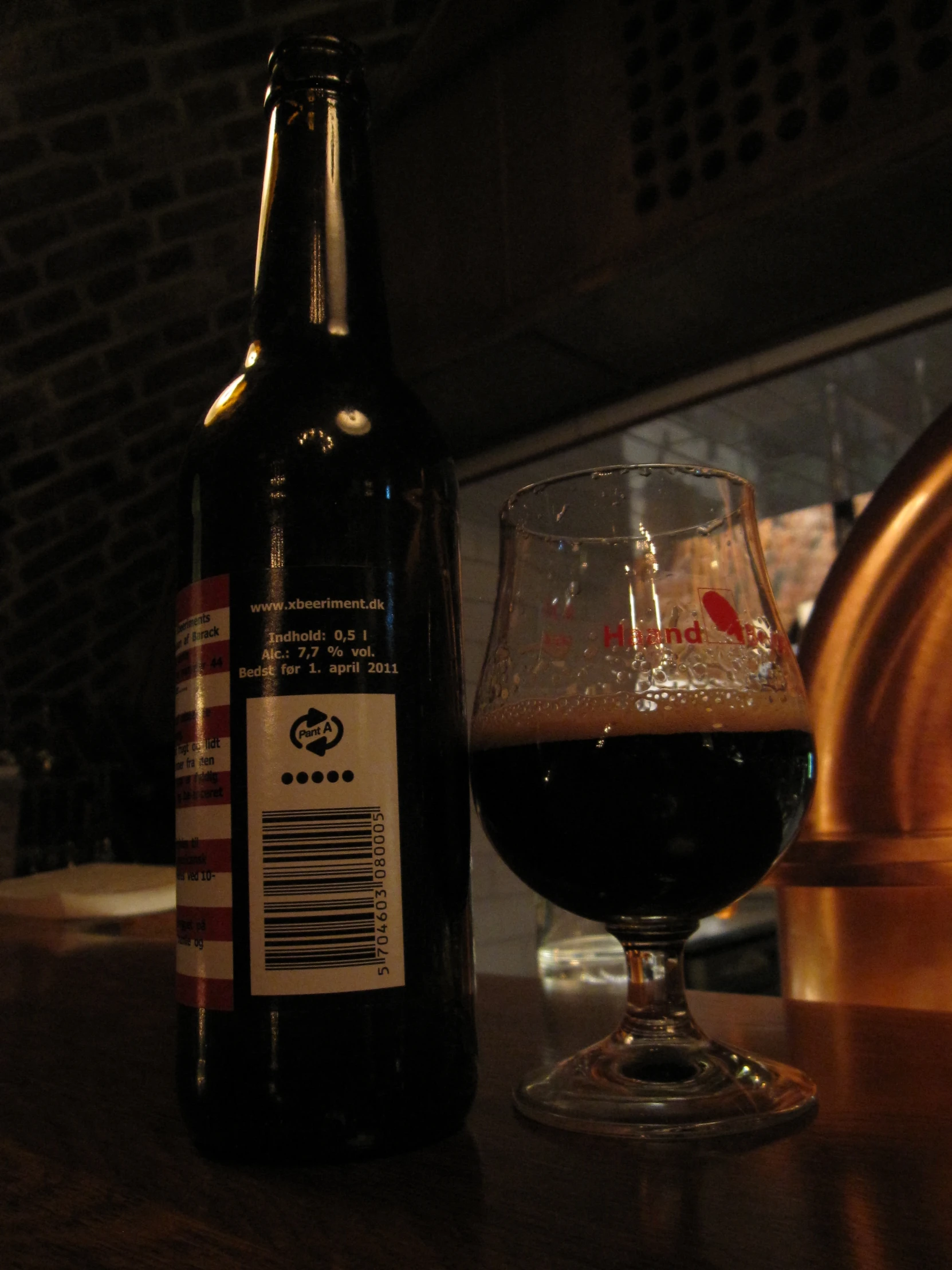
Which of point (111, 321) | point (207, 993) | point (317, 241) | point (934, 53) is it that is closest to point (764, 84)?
point (934, 53)

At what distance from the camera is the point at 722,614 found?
461 mm

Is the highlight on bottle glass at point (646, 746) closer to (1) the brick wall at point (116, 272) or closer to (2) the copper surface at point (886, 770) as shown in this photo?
(2) the copper surface at point (886, 770)

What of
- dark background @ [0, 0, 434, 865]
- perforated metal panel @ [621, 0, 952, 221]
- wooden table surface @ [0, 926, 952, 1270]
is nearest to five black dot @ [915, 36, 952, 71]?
perforated metal panel @ [621, 0, 952, 221]

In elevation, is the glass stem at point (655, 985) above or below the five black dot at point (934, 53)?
below

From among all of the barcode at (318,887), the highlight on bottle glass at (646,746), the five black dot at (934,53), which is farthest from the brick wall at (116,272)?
the barcode at (318,887)

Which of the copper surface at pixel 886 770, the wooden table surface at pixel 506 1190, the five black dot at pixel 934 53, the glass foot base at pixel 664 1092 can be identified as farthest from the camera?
the five black dot at pixel 934 53

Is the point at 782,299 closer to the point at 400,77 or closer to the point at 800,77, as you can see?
the point at 800,77

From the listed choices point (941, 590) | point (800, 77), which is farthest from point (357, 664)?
point (800, 77)

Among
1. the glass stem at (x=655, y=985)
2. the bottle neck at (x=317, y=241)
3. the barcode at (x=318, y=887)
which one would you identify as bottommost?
the glass stem at (x=655, y=985)

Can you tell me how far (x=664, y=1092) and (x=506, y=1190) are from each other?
0.10 meters

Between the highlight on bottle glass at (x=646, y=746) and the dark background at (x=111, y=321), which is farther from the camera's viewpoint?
the dark background at (x=111, y=321)

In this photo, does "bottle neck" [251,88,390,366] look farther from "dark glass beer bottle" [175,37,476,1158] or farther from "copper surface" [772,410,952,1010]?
"copper surface" [772,410,952,1010]

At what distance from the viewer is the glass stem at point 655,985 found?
17.6 inches

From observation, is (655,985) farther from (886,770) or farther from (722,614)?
(886,770)
